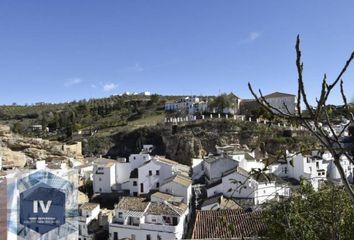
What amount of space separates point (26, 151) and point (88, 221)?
15598mm

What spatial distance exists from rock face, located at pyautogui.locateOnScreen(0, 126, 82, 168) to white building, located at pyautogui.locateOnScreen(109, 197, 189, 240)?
14.9 meters

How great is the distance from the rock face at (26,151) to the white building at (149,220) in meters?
14.9

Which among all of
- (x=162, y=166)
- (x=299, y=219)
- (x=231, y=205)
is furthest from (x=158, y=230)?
(x=299, y=219)

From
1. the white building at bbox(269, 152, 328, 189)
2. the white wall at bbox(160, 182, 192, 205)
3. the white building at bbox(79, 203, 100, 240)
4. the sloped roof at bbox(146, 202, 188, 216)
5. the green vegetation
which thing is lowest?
the white building at bbox(79, 203, 100, 240)

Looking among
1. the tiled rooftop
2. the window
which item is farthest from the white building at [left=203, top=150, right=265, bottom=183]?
the tiled rooftop

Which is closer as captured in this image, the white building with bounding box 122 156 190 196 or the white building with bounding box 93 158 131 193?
the white building with bounding box 122 156 190 196

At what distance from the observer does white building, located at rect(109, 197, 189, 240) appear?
17.4 m

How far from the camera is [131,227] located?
713 inches

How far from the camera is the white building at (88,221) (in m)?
20.0

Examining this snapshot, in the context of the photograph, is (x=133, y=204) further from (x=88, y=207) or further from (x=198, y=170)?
(x=198, y=170)

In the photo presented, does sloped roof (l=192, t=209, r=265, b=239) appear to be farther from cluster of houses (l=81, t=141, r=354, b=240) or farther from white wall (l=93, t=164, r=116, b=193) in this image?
white wall (l=93, t=164, r=116, b=193)

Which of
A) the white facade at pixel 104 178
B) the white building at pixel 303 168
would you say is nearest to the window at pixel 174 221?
the white building at pixel 303 168

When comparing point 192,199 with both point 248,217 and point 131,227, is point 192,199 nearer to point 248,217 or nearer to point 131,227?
point 131,227

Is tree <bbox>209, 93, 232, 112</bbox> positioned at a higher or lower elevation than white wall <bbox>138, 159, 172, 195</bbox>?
higher
